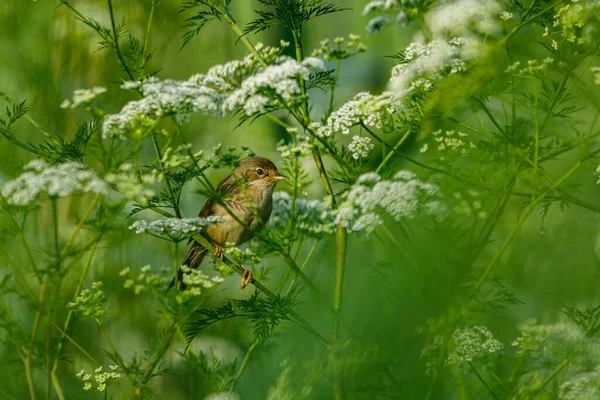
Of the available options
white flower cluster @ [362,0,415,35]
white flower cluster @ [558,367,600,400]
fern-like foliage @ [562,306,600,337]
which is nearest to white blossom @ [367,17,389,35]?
white flower cluster @ [362,0,415,35]

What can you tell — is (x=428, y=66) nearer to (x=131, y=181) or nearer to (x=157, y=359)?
(x=131, y=181)

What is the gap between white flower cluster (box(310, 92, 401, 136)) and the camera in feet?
6.57

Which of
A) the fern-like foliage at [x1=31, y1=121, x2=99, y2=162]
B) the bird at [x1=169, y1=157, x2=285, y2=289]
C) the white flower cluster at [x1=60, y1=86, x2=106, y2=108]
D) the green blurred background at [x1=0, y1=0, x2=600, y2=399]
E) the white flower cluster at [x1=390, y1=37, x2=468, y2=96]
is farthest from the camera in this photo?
the bird at [x1=169, y1=157, x2=285, y2=289]

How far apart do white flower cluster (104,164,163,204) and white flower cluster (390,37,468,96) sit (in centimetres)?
75

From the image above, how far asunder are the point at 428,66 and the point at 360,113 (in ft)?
0.85

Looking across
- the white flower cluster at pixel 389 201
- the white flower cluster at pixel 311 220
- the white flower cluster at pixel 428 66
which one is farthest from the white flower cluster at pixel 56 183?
the white flower cluster at pixel 428 66

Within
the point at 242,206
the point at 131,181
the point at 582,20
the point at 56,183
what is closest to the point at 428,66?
the point at 582,20

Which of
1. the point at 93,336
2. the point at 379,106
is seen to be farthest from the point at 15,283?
the point at 379,106

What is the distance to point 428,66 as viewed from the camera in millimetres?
2078

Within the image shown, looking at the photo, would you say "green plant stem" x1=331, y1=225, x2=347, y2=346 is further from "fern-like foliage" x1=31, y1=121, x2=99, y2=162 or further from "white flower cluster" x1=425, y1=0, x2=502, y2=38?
"fern-like foliage" x1=31, y1=121, x2=99, y2=162

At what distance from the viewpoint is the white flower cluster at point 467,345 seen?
6.51 feet

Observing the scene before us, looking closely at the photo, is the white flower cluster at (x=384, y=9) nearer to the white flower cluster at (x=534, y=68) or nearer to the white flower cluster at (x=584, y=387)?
the white flower cluster at (x=534, y=68)

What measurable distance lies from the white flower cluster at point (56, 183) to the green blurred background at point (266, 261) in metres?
0.28

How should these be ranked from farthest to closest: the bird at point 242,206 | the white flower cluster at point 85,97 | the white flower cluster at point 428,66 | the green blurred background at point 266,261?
the bird at point 242,206 → the white flower cluster at point 428,66 → the white flower cluster at point 85,97 → the green blurred background at point 266,261
